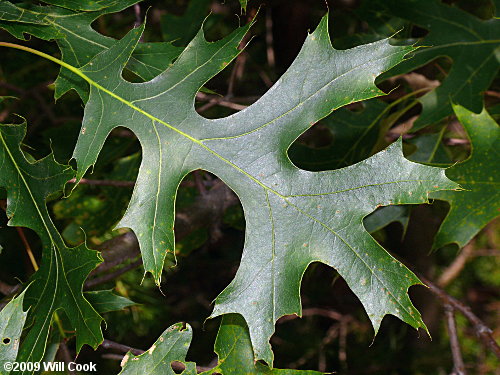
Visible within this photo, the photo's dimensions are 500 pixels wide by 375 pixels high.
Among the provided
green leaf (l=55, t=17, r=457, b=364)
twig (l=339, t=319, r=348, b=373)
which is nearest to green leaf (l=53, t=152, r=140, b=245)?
green leaf (l=55, t=17, r=457, b=364)

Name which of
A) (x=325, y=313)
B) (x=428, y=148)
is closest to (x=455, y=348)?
(x=428, y=148)

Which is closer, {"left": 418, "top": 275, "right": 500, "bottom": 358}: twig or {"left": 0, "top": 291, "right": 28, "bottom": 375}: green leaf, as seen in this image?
{"left": 0, "top": 291, "right": 28, "bottom": 375}: green leaf

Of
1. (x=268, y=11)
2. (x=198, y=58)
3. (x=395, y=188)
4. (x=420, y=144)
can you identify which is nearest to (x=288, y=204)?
(x=395, y=188)

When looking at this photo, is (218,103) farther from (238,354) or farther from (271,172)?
(238,354)

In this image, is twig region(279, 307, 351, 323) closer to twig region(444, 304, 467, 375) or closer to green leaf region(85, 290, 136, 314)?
twig region(444, 304, 467, 375)

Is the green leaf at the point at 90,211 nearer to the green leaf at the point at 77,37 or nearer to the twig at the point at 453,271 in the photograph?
the green leaf at the point at 77,37

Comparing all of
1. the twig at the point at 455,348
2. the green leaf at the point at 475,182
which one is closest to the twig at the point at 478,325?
the twig at the point at 455,348

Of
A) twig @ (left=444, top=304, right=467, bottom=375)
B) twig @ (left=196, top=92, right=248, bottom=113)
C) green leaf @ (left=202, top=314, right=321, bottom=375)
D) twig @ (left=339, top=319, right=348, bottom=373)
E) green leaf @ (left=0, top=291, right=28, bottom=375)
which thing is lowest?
twig @ (left=339, top=319, right=348, bottom=373)
